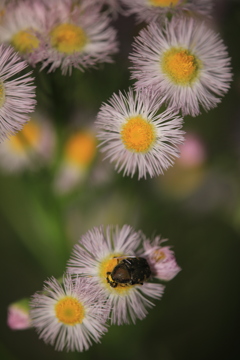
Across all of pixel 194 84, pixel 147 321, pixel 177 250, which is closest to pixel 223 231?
pixel 177 250

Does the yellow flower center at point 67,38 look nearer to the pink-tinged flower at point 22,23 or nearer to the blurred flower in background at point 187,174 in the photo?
the pink-tinged flower at point 22,23

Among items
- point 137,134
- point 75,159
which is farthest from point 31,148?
point 137,134

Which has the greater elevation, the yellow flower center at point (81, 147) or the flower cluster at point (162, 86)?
the yellow flower center at point (81, 147)

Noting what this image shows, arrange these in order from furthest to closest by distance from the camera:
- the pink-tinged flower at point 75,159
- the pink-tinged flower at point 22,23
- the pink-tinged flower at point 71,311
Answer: the pink-tinged flower at point 75,159
the pink-tinged flower at point 22,23
the pink-tinged flower at point 71,311

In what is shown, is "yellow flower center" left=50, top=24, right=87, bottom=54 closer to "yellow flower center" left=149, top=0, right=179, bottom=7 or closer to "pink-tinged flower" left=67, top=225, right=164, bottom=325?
"yellow flower center" left=149, top=0, right=179, bottom=7

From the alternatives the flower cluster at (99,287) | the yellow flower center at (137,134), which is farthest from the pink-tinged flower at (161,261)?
the yellow flower center at (137,134)

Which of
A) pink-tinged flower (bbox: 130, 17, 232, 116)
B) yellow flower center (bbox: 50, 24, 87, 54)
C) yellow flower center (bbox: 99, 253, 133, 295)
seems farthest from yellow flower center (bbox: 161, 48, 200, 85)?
yellow flower center (bbox: 99, 253, 133, 295)

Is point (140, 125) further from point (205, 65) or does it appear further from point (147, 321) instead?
point (147, 321)

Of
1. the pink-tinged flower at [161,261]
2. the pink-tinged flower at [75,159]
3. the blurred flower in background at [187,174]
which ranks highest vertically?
the pink-tinged flower at [75,159]
